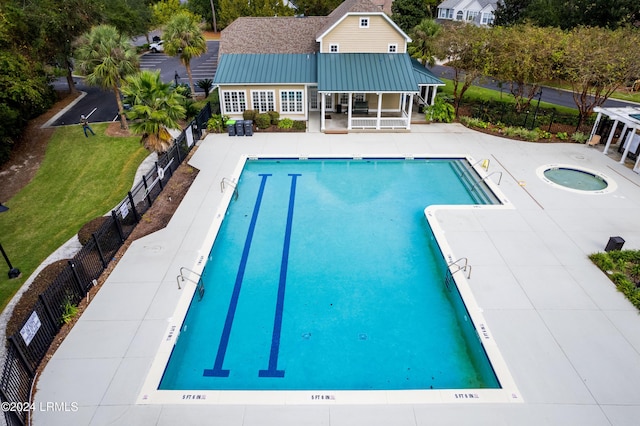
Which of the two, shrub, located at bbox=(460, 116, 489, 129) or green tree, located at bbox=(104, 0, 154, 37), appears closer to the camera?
shrub, located at bbox=(460, 116, 489, 129)

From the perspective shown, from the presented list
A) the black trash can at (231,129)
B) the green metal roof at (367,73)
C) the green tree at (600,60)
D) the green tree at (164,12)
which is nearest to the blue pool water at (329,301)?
the black trash can at (231,129)

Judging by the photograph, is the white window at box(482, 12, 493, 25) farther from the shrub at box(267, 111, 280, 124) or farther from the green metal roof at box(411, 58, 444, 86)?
the shrub at box(267, 111, 280, 124)

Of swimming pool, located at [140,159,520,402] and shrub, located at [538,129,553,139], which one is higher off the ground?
Answer: shrub, located at [538,129,553,139]

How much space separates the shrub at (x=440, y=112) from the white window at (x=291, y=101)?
9111mm

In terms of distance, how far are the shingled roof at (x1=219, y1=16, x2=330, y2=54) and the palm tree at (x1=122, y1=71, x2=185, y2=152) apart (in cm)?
1277

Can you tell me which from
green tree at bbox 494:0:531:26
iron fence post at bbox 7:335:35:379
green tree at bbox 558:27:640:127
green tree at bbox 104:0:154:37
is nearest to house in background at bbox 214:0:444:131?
green tree at bbox 558:27:640:127

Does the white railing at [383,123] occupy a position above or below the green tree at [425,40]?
below

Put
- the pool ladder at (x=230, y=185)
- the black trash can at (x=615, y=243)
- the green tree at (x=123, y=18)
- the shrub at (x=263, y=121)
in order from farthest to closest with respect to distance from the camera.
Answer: the green tree at (x=123, y=18), the shrub at (x=263, y=121), the pool ladder at (x=230, y=185), the black trash can at (x=615, y=243)

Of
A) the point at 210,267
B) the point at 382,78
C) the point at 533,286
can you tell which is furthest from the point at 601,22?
the point at 210,267

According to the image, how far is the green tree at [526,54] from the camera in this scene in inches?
984

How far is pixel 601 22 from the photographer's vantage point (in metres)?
38.7

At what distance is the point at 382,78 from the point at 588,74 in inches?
474

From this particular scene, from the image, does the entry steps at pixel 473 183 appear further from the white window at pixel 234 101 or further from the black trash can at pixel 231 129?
the white window at pixel 234 101

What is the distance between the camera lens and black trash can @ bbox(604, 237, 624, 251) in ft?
49.8
